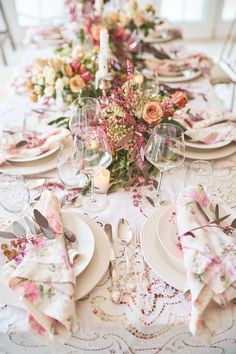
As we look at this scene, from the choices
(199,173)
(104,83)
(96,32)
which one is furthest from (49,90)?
(199,173)

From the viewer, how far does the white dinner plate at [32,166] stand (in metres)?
1.10

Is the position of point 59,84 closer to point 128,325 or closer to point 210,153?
point 210,153

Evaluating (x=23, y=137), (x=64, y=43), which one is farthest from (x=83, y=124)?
(x=64, y=43)

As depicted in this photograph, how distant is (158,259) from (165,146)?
317 millimetres

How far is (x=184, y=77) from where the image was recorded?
5.97 feet

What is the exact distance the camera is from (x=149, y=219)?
90 cm

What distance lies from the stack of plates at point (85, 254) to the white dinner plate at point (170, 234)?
14 cm

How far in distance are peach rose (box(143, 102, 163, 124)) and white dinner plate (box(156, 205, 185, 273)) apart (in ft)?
0.84

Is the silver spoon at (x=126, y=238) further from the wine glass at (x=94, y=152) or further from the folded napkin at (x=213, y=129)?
the folded napkin at (x=213, y=129)

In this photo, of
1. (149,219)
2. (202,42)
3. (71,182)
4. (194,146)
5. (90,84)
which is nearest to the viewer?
(149,219)

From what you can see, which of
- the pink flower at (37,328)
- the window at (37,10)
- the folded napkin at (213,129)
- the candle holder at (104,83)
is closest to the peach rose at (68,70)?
the candle holder at (104,83)

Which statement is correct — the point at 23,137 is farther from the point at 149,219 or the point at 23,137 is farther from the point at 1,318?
→ the point at 1,318

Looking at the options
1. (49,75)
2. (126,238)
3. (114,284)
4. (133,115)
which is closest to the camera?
(114,284)

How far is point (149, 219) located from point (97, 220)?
0.15 m
